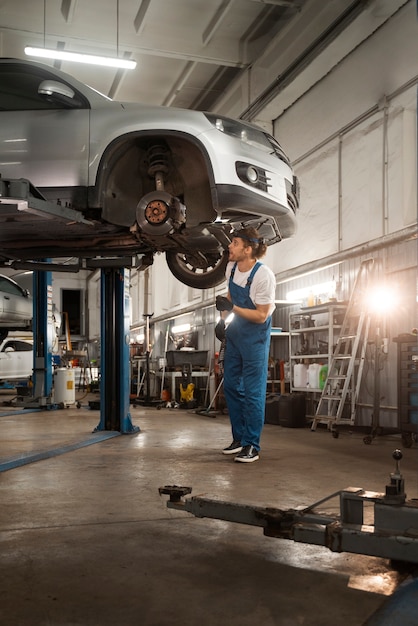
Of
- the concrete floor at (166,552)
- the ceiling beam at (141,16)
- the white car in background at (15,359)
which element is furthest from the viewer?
the white car in background at (15,359)

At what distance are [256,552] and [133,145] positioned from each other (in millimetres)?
2901

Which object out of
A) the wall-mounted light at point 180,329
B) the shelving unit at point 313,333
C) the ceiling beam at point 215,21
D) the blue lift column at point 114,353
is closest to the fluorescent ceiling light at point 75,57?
the ceiling beam at point 215,21

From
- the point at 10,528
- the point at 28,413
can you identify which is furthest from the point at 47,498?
the point at 28,413

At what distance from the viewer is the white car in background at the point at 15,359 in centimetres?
1012

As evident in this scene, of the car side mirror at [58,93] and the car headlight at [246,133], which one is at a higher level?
the car side mirror at [58,93]

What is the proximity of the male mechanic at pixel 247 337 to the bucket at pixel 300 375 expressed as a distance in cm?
344

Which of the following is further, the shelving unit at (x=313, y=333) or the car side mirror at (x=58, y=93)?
the shelving unit at (x=313, y=333)

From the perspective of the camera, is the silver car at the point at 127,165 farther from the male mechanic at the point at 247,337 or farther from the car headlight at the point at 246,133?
the male mechanic at the point at 247,337

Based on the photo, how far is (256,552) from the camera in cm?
203

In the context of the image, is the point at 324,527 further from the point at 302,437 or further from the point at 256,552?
the point at 302,437

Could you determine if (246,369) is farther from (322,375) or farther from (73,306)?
(73,306)

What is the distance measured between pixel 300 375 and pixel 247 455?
3818 mm

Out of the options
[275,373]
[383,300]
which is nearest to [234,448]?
[383,300]

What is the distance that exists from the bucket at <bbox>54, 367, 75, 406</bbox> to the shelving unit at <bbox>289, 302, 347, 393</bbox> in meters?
3.83
